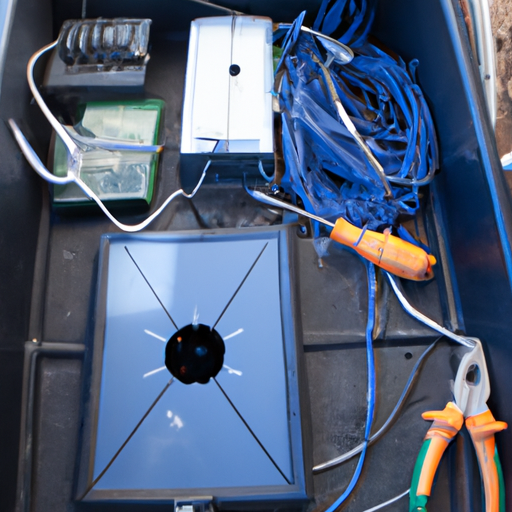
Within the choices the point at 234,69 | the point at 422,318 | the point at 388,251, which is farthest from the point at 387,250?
the point at 234,69

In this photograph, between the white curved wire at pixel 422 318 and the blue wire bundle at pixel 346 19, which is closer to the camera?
the white curved wire at pixel 422 318

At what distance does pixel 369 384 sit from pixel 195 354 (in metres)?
0.34

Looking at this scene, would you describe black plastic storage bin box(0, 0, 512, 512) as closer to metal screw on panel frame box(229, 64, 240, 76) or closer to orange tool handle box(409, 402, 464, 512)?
orange tool handle box(409, 402, 464, 512)

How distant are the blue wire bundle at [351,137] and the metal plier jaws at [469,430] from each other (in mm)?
330

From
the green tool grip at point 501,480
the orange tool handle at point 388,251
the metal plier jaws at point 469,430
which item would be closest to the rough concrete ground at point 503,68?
the orange tool handle at point 388,251

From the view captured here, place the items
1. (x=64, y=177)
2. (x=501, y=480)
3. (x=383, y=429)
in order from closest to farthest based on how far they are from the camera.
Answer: (x=501, y=480) < (x=383, y=429) < (x=64, y=177)

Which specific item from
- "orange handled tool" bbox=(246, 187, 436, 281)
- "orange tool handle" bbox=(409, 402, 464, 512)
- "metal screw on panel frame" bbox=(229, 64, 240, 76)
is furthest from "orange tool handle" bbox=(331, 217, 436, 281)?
"metal screw on panel frame" bbox=(229, 64, 240, 76)

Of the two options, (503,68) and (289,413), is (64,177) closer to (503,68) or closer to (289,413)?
(289,413)

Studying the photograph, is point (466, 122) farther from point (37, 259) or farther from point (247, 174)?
point (37, 259)

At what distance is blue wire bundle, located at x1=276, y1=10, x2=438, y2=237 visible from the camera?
0.95 metres

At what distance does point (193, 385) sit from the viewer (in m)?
0.86

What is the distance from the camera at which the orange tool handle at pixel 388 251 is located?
90 cm

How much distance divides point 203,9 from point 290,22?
21 centimetres

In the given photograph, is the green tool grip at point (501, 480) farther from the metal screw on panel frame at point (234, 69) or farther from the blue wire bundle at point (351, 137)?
the metal screw on panel frame at point (234, 69)
